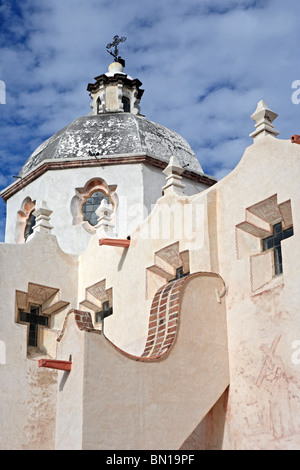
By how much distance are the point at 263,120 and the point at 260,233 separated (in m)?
2.02

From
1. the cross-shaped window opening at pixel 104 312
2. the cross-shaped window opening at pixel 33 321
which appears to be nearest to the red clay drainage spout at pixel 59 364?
the cross-shaped window opening at pixel 104 312

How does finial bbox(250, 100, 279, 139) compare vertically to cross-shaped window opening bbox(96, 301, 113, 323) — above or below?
above

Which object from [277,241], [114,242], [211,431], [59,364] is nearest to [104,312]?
[114,242]

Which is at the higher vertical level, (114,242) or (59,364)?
(114,242)

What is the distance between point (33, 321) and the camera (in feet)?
56.2

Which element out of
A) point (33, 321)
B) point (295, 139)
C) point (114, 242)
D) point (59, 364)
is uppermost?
point (295, 139)

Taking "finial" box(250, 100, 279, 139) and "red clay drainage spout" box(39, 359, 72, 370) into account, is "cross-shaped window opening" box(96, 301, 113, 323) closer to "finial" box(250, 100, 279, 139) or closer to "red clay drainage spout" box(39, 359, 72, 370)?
"red clay drainage spout" box(39, 359, 72, 370)

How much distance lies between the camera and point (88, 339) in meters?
11.6

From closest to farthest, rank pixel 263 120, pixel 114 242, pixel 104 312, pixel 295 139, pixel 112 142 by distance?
pixel 295 139
pixel 263 120
pixel 114 242
pixel 104 312
pixel 112 142

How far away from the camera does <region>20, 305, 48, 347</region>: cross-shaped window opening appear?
16.8 meters

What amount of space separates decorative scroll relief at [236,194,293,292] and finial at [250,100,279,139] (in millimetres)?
1364

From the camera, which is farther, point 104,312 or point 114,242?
point 104,312

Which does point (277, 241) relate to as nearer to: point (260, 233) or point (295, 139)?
point (260, 233)

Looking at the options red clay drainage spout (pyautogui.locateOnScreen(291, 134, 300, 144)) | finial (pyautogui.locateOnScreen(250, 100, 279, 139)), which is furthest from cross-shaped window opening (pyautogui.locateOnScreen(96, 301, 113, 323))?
red clay drainage spout (pyautogui.locateOnScreen(291, 134, 300, 144))
